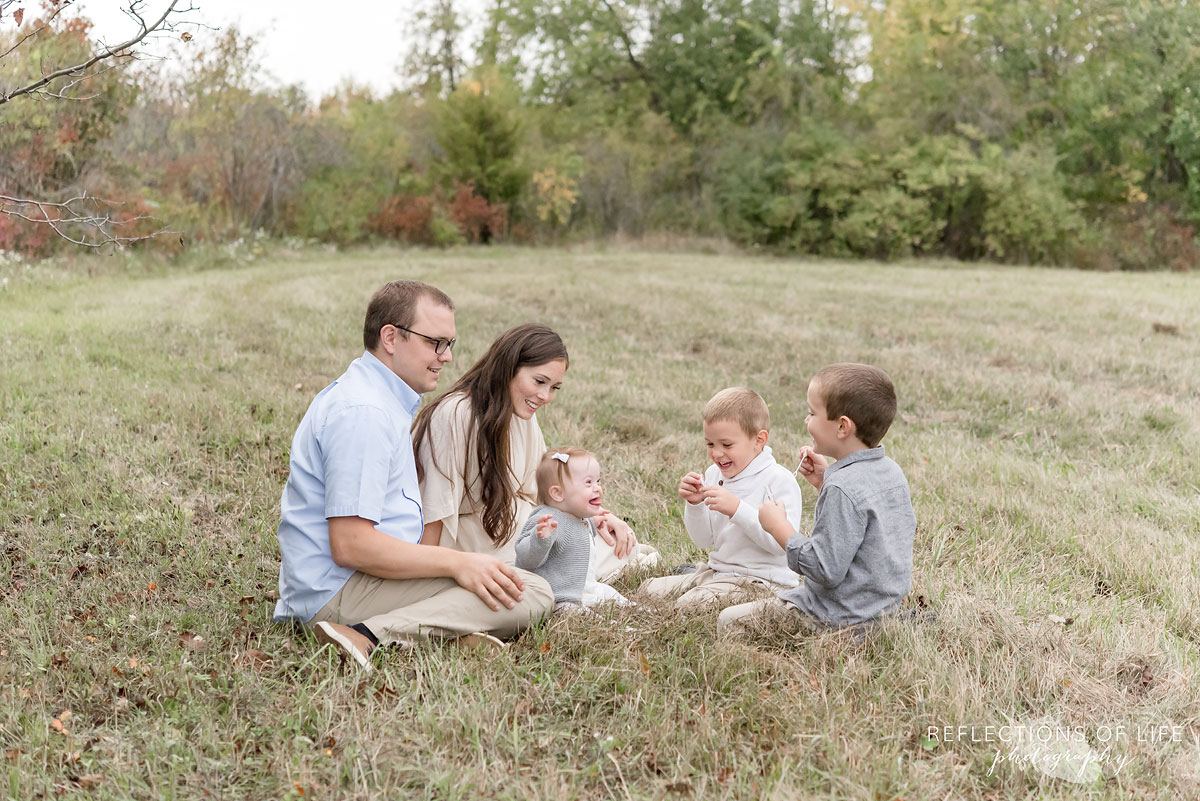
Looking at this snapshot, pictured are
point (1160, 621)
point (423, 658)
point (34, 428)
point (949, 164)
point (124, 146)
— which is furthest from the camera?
point (949, 164)

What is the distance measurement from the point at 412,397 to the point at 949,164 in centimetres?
2899

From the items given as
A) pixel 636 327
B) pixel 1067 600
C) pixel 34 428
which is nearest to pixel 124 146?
pixel 636 327

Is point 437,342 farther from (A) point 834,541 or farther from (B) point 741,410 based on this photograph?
(A) point 834,541

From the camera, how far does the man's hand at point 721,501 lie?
4.13m

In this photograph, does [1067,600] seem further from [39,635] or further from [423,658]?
[39,635]

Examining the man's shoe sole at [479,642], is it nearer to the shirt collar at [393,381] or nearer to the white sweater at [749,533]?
the shirt collar at [393,381]

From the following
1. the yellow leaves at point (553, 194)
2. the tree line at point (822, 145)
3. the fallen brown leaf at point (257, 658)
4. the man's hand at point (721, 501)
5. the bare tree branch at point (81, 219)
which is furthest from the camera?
the yellow leaves at point (553, 194)

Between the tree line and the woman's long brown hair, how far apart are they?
21.2 m

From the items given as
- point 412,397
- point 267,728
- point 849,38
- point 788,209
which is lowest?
point 267,728

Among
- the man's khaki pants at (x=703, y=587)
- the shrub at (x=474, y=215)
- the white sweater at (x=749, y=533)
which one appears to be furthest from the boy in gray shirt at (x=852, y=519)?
the shrub at (x=474, y=215)

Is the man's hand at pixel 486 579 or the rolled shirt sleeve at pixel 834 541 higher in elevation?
the rolled shirt sleeve at pixel 834 541

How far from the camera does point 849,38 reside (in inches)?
1388

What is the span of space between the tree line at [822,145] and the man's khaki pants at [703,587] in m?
21.4

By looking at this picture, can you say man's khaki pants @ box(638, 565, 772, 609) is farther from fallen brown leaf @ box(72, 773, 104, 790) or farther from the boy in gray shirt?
fallen brown leaf @ box(72, 773, 104, 790)
